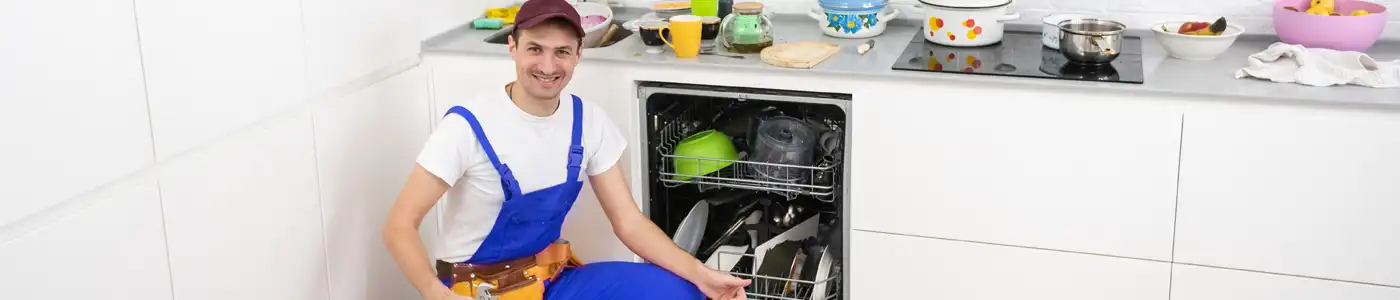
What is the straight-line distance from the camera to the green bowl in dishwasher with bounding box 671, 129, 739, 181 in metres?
2.59

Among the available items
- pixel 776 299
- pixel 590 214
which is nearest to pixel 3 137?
pixel 590 214

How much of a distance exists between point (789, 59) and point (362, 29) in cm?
80

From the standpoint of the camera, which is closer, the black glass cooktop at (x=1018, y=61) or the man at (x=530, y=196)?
the man at (x=530, y=196)

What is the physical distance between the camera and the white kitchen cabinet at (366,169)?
2.30 meters

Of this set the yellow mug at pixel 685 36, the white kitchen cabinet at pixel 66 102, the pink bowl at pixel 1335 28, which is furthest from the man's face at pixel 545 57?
the pink bowl at pixel 1335 28

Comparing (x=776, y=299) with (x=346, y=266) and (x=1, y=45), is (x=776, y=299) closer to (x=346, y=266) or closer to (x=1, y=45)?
(x=346, y=266)

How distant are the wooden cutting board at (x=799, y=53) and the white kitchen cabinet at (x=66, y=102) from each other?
1108mm

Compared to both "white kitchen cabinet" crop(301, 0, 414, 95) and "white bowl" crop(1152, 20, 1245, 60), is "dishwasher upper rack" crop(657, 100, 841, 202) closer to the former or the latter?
"white kitchen cabinet" crop(301, 0, 414, 95)

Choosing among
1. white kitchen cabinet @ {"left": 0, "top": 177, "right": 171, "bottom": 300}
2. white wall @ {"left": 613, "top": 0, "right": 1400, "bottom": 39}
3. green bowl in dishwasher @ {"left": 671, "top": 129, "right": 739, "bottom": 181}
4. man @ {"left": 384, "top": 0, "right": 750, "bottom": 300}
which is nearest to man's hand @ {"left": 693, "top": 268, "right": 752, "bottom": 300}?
man @ {"left": 384, "top": 0, "right": 750, "bottom": 300}

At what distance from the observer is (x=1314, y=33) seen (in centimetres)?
240

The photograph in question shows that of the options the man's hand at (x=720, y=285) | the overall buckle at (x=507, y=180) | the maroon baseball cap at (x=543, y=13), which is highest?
the maroon baseball cap at (x=543, y=13)

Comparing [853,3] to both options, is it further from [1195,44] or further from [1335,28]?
[1335,28]

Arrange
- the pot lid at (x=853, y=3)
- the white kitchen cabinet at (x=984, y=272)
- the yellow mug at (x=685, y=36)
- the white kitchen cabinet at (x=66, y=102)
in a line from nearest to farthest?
the white kitchen cabinet at (x=66, y=102) → the white kitchen cabinet at (x=984, y=272) → the yellow mug at (x=685, y=36) → the pot lid at (x=853, y=3)

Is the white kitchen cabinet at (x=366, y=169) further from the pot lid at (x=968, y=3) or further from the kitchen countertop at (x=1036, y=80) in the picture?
the pot lid at (x=968, y=3)
